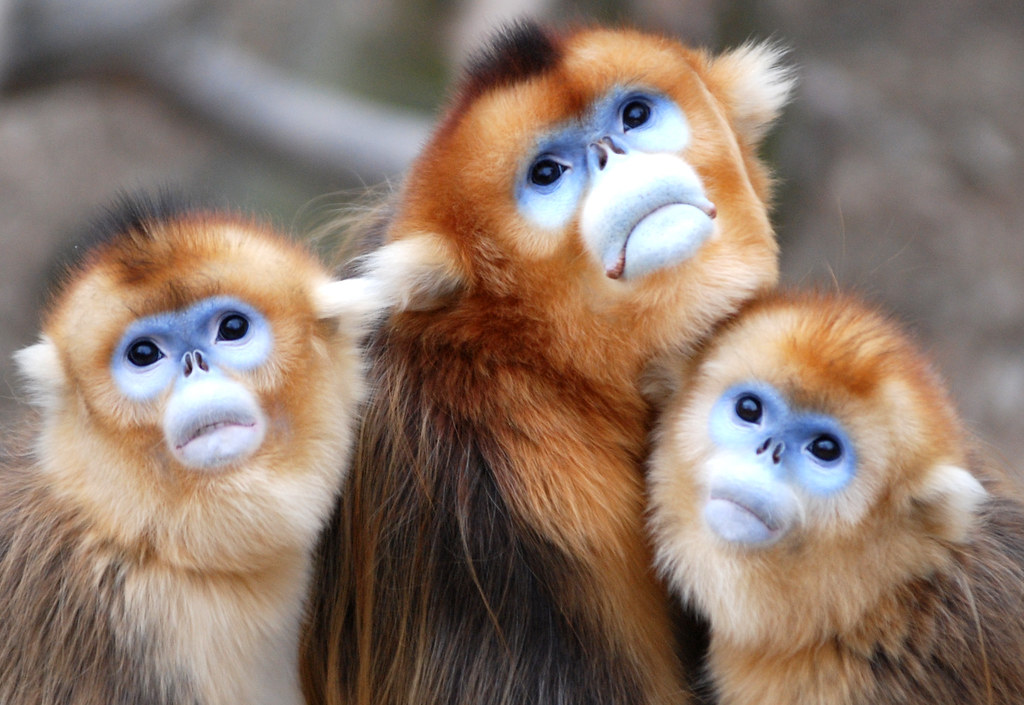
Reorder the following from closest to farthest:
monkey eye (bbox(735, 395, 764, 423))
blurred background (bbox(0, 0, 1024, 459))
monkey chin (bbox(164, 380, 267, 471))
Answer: monkey chin (bbox(164, 380, 267, 471)) < monkey eye (bbox(735, 395, 764, 423)) < blurred background (bbox(0, 0, 1024, 459))

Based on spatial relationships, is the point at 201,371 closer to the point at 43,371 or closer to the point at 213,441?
the point at 213,441

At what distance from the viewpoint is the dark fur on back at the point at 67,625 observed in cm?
218

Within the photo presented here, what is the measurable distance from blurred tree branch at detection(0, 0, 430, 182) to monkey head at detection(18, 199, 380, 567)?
5.31 feet

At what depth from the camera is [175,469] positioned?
2.15 meters

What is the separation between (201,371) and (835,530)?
46.5 inches

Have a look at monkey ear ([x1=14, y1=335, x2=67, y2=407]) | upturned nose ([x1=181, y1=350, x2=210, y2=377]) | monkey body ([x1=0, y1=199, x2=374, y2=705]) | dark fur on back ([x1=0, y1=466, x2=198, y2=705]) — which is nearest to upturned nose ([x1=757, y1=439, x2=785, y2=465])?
monkey body ([x1=0, y1=199, x2=374, y2=705])

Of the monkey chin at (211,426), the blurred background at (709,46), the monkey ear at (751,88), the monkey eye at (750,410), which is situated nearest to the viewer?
the monkey chin at (211,426)

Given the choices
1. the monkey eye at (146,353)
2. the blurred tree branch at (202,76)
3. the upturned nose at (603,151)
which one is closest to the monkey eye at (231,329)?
the monkey eye at (146,353)

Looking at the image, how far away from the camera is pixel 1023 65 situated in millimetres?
6668

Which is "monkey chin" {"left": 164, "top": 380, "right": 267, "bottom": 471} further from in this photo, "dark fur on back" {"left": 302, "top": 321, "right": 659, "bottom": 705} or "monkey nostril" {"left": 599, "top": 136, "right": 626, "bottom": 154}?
"monkey nostril" {"left": 599, "top": 136, "right": 626, "bottom": 154}

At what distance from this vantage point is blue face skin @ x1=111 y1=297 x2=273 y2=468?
2.10 meters

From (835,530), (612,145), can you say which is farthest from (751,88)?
(835,530)

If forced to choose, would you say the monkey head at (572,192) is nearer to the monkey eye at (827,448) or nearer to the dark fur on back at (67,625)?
the monkey eye at (827,448)

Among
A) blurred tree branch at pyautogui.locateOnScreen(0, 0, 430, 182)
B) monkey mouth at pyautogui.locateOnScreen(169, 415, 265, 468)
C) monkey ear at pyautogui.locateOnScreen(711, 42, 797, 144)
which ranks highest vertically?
blurred tree branch at pyautogui.locateOnScreen(0, 0, 430, 182)
